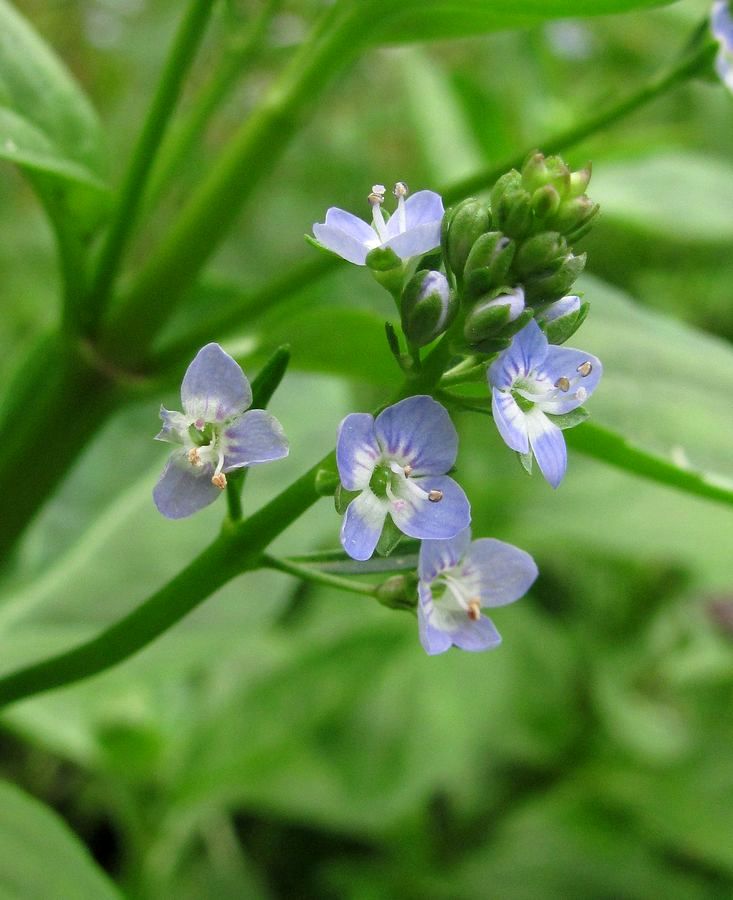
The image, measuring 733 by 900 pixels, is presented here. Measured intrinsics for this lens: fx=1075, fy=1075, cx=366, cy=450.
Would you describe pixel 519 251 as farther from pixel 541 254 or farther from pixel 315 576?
pixel 315 576

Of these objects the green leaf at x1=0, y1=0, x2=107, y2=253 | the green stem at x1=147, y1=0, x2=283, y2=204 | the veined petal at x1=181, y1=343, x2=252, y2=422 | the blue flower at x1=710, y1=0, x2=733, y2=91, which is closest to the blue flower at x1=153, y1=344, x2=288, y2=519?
the veined petal at x1=181, y1=343, x2=252, y2=422

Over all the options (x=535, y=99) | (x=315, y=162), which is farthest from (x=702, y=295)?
(x=315, y=162)

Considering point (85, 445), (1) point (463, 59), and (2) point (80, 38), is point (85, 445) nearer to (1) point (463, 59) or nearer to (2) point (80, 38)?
(2) point (80, 38)

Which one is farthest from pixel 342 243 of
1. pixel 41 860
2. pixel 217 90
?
pixel 41 860

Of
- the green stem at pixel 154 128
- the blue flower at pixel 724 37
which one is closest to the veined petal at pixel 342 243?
the green stem at pixel 154 128

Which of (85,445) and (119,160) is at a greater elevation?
(85,445)

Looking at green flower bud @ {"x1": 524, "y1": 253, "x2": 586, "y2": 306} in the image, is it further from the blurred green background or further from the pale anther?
the blurred green background
